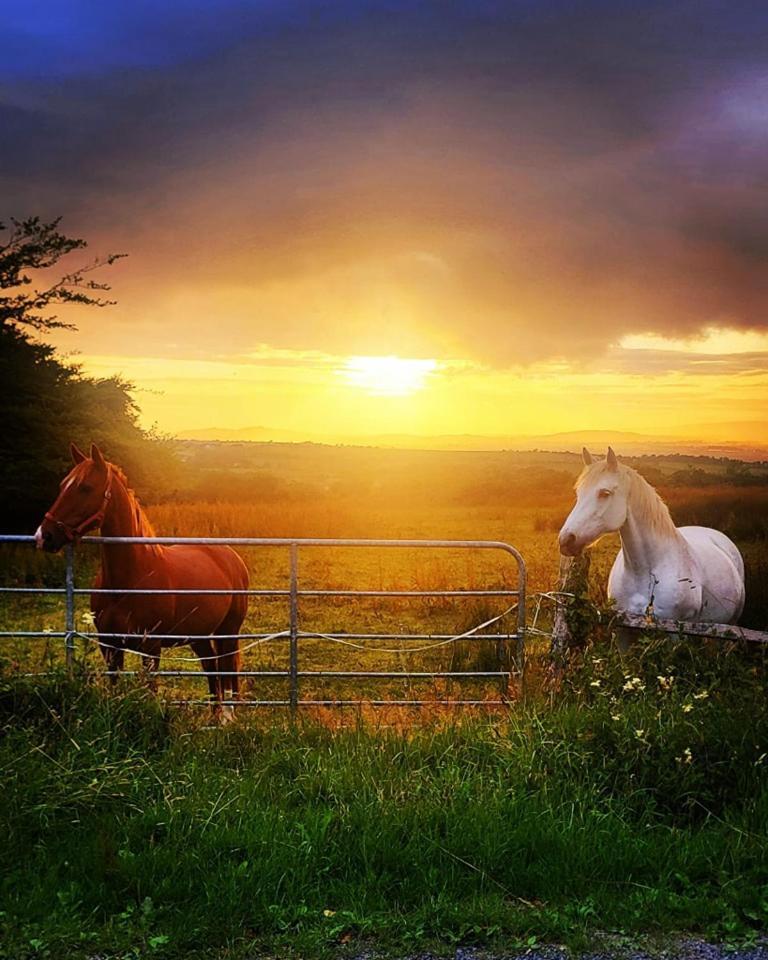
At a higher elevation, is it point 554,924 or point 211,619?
point 211,619

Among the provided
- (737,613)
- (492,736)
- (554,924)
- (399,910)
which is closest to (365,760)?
(492,736)

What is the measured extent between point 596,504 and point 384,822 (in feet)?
11.2

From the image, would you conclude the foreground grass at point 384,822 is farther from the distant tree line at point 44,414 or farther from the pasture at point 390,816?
the distant tree line at point 44,414

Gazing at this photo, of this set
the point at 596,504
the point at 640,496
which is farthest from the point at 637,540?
the point at 596,504

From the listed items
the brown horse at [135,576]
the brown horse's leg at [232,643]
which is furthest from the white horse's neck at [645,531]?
the brown horse's leg at [232,643]

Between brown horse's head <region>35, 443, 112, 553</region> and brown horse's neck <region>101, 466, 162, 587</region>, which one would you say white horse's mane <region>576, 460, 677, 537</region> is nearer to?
brown horse's neck <region>101, 466, 162, 587</region>

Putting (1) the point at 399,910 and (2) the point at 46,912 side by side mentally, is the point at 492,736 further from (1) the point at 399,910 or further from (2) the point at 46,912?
(2) the point at 46,912

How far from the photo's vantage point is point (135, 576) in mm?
6934

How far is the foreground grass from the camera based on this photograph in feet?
12.0

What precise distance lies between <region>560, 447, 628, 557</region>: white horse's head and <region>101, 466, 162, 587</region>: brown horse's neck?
122 inches

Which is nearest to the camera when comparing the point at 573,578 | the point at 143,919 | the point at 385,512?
the point at 143,919

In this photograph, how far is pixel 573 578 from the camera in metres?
6.27

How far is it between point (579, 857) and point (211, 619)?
442cm

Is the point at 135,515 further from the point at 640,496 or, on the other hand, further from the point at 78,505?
the point at 640,496
